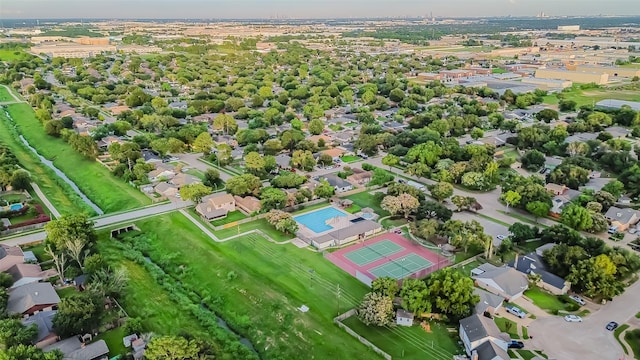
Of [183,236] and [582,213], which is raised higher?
[582,213]

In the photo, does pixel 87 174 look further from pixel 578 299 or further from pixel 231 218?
pixel 578 299

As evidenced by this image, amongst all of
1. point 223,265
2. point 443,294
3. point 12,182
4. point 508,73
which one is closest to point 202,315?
point 223,265

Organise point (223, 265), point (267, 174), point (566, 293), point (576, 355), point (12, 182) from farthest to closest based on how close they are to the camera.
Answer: point (267, 174) → point (12, 182) → point (223, 265) → point (566, 293) → point (576, 355)

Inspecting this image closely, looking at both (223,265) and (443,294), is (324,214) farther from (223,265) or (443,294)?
(443,294)

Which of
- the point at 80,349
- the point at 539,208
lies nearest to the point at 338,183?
the point at 539,208

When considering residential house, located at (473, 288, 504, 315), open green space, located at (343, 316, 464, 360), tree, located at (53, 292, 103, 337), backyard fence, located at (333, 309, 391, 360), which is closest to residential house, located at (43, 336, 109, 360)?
tree, located at (53, 292, 103, 337)

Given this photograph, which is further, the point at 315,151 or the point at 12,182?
the point at 315,151

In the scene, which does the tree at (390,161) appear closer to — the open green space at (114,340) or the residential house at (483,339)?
the residential house at (483,339)
